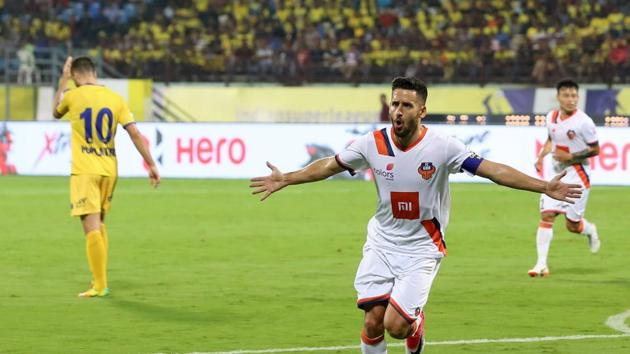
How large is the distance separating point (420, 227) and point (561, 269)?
694 cm

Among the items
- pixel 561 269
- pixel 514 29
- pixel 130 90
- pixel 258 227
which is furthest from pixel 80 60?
pixel 514 29

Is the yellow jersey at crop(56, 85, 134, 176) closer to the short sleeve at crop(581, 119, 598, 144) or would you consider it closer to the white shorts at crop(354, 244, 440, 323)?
the white shorts at crop(354, 244, 440, 323)

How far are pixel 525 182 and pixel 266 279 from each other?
612 cm

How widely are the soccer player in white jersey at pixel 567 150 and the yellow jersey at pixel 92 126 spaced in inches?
187

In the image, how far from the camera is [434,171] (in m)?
7.73

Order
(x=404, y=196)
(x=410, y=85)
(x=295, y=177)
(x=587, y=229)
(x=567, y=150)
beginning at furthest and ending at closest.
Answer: (x=587, y=229)
(x=567, y=150)
(x=295, y=177)
(x=404, y=196)
(x=410, y=85)

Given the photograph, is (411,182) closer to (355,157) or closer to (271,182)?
(355,157)

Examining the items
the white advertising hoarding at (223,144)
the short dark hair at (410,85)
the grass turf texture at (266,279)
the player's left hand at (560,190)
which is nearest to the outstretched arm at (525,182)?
the player's left hand at (560,190)

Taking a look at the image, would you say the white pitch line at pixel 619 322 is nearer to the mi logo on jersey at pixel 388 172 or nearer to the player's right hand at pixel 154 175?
the mi logo on jersey at pixel 388 172

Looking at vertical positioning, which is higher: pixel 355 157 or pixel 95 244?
pixel 355 157

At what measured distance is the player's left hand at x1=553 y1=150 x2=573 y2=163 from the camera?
45.7 feet

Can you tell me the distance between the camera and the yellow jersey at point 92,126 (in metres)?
11.8

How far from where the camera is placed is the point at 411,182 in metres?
7.73

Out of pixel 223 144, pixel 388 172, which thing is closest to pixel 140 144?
pixel 388 172
